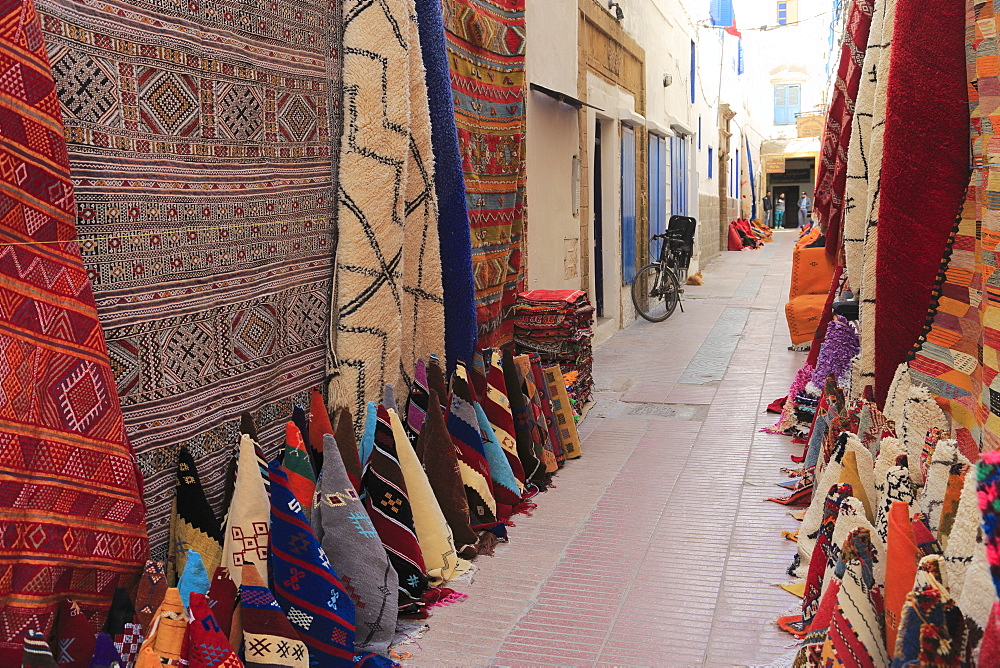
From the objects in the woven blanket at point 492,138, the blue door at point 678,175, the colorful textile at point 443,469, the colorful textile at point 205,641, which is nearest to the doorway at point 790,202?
the blue door at point 678,175

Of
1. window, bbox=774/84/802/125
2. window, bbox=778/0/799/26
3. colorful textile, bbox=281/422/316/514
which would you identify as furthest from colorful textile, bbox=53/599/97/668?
window, bbox=774/84/802/125

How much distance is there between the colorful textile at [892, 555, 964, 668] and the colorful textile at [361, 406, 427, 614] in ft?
5.78

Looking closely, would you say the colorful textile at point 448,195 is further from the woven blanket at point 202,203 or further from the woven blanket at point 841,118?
the woven blanket at point 841,118

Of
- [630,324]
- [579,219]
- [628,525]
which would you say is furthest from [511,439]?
[630,324]

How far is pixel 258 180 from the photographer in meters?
2.90

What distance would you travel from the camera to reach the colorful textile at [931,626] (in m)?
1.55

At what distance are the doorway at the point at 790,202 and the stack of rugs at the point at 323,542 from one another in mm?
44364

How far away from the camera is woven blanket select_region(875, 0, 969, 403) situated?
7.82ft

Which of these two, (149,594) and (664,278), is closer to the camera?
(149,594)

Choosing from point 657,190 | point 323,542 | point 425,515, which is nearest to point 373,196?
point 425,515

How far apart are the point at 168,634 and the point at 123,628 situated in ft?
0.56

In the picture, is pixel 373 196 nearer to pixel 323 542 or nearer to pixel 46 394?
pixel 323 542

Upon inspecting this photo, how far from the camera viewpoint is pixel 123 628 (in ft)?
6.69

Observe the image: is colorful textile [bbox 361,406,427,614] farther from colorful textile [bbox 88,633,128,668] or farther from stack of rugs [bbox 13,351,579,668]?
colorful textile [bbox 88,633,128,668]
